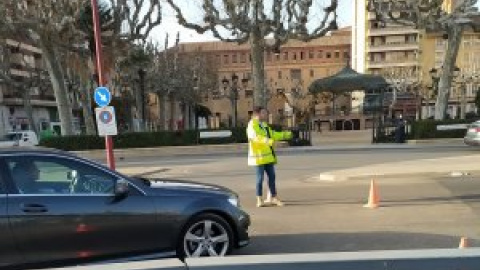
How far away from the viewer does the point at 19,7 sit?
23250 millimetres

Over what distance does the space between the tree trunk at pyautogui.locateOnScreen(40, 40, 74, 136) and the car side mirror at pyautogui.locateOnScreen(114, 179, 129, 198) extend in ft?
67.4

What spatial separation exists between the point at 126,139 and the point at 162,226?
1994 centimetres

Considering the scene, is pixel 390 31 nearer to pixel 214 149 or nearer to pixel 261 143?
pixel 214 149

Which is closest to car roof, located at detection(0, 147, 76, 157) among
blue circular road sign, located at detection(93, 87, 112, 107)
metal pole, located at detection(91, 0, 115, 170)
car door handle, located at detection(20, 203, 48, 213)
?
car door handle, located at detection(20, 203, 48, 213)

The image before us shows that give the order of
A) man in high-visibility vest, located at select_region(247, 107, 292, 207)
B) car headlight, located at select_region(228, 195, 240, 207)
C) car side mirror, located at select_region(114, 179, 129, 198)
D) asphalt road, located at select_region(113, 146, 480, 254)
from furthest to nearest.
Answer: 1. man in high-visibility vest, located at select_region(247, 107, 292, 207)
2. asphalt road, located at select_region(113, 146, 480, 254)
3. car headlight, located at select_region(228, 195, 240, 207)
4. car side mirror, located at select_region(114, 179, 129, 198)

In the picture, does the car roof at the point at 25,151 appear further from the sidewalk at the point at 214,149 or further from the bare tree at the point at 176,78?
the bare tree at the point at 176,78

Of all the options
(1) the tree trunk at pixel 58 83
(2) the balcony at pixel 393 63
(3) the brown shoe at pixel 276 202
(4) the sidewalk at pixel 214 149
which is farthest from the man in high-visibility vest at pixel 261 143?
(2) the balcony at pixel 393 63

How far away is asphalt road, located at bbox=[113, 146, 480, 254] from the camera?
670 cm

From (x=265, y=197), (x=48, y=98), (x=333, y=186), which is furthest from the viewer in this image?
(x=48, y=98)

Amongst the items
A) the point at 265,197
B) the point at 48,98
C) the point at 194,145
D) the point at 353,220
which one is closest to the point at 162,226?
the point at 353,220

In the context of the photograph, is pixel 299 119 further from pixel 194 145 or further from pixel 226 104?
pixel 226 104

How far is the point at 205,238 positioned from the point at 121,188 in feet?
3.86

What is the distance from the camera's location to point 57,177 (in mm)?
5453

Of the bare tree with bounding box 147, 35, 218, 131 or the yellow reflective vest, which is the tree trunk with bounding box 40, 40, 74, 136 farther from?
the yellow reflective vest
